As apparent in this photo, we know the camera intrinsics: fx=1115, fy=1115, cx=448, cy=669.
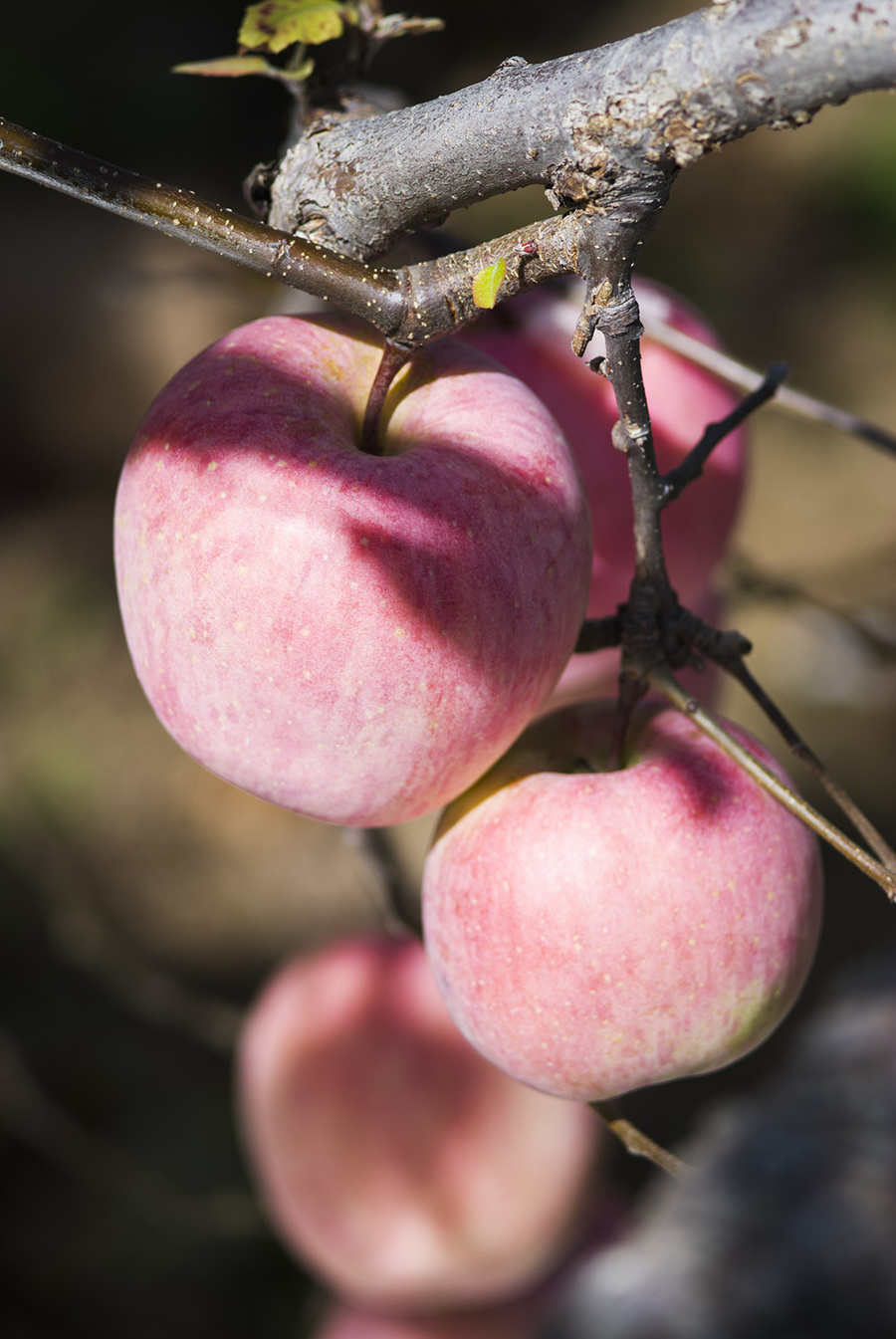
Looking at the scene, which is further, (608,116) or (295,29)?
(295,29)

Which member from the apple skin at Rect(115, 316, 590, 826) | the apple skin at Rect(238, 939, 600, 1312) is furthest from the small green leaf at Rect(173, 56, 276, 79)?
the apple skin at Rect(238, 939, 600, 1312)

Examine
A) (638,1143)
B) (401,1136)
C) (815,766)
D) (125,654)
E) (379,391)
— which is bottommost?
(125,654)

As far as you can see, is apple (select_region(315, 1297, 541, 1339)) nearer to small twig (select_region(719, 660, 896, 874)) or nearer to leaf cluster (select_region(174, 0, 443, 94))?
small twig (select_region(719, 660, 896, 874))

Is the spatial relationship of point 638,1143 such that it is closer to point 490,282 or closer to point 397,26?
point 490,282

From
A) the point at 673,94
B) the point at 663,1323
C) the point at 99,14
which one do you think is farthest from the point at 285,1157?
the point at 99,14

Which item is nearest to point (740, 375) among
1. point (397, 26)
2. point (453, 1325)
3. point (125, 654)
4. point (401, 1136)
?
point (397, 26)
